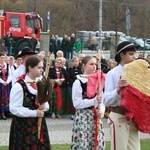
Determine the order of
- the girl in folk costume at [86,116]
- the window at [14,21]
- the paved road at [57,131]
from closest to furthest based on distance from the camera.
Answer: the girl in folk costume at [86,116], the paved road at [57,131], the window at [14,21]

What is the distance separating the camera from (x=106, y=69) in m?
15.3

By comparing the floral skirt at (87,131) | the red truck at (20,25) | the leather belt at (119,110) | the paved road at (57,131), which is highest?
the red truck at (20,25)

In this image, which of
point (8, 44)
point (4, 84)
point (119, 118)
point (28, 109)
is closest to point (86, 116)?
point (119, 118)

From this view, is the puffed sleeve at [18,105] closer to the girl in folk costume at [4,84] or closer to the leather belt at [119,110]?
the leather belt at [119,110]

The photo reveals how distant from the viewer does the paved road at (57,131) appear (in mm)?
10969

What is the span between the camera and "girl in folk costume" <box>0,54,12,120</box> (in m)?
14.1

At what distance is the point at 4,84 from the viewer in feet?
46.5

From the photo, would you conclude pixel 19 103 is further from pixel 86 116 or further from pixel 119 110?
pixel 86 116

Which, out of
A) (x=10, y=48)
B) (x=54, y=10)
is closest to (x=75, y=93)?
(x=10, y=48)

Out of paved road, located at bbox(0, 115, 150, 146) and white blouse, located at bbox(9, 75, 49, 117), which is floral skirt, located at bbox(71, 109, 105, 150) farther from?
paved road, located at bbox(0, 115, 150, 146)

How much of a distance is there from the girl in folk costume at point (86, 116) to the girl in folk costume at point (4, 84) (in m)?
6.47

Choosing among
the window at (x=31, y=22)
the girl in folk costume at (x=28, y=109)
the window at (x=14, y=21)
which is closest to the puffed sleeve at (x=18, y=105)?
Result: the girl in folk costume at (x=28, y=109)

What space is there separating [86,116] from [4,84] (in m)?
6.70

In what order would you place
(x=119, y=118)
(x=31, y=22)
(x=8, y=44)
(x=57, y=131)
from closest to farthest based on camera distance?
1. (x=119, y=118)
2. (x=57, y=131)
3. (x=8, y=44)
4. (x=31, y=22)
